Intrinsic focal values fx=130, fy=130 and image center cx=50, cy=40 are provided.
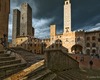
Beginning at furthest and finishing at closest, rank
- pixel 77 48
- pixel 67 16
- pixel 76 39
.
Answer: pixel 67 16 < pixel 77 48 < pixel 76 39

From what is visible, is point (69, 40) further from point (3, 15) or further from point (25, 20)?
point (3, 15)

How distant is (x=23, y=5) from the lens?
57.4 m

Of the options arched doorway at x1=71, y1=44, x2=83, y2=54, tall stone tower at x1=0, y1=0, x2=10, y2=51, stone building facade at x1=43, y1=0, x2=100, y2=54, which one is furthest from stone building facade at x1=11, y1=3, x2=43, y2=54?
tall stone tower at x1=0, y1=0, x2=10, y2=51

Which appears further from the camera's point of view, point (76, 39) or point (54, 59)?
point (76, 39)

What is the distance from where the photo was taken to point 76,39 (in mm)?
44438

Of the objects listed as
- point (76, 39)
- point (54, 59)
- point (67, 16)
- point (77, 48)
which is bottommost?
point (54, 59)

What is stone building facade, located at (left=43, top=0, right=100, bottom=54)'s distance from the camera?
146ft

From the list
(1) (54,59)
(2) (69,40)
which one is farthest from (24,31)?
(1) (54,59)

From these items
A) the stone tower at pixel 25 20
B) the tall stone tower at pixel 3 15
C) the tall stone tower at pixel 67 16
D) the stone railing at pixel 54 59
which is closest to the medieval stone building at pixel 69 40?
the tall stone tower at pixel 67 16

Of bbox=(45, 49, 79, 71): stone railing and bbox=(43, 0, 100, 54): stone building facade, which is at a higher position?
bbox=(43, 0, 100, 54): stone building facade

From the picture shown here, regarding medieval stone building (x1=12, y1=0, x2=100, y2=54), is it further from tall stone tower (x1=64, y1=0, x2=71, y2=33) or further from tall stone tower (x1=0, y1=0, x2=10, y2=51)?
tall stone tower (x1=0, y1=0, x2=10, y2=51)

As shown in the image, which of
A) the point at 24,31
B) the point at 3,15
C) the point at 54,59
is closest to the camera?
the point at 54,59

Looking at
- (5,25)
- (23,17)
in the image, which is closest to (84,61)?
(5,25)

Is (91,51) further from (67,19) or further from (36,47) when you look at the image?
(36,47)
